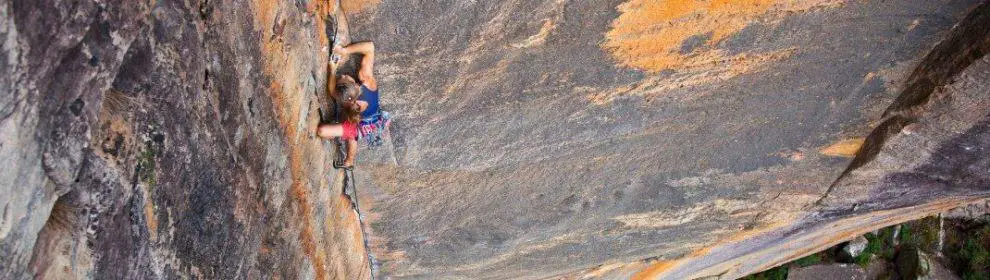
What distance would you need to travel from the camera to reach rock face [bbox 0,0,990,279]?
71.8 inches

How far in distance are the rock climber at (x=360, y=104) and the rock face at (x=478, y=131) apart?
0.06 m

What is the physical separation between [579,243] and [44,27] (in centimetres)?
384

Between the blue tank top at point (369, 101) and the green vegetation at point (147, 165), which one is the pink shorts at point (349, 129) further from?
the green vegetation at point (147, 165)

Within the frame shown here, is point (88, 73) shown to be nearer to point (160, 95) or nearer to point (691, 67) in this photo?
point (160, 95)

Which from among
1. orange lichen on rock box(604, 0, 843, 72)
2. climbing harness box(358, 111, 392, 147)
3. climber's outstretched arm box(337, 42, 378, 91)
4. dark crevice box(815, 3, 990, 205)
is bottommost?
dark crevice box(815, 3, 990, 205)

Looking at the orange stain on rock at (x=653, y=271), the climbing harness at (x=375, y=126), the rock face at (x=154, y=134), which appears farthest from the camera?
the orange stain on rock at (x=653, y=271)

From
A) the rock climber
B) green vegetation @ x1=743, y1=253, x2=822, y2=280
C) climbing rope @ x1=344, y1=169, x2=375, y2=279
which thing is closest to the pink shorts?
the rock climber

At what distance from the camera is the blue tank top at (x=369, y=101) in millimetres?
3311

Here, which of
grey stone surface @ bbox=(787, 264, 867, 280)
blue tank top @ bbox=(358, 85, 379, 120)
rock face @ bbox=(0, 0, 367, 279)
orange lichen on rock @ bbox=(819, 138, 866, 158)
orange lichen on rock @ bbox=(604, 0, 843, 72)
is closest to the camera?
rock face @ bbox=(0, 0, 367, 279)

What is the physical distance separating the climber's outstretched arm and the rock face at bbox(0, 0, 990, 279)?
5 centimetres

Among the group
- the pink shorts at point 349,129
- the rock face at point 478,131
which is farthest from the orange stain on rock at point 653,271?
the pink shorts at point 349,129

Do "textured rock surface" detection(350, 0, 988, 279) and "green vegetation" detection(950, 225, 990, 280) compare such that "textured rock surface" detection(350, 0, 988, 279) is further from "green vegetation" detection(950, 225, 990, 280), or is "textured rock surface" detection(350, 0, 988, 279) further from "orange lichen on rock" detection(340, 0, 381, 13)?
"green vegetation" detection(950, 225, 990, 280)

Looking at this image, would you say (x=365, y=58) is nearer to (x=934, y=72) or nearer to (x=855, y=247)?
(x=934, y=72)

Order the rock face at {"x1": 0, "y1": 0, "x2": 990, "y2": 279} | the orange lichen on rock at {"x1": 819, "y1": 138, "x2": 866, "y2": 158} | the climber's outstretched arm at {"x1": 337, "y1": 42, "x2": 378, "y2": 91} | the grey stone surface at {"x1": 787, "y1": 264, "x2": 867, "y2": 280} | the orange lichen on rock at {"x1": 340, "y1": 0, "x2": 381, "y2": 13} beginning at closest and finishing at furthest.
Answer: the rock face at {"x1": 0, "y1": 0, "x2": 990, "y2": 279}
the orange lichen on rock at {"x1": 340, "y1": 0, "x2": 381, "y2": 13}
the climber's outstretched arm at {"x1": 337, "y1": 42, "x2": 378, "y2": 91}
the orange lichen on rock at {"x1": 819, "y1": 138, "x2": 866, "y2": 158}
the grey stone surface at {"x1": 787, "y1": 264, "x2": 867, "y2": 280}
